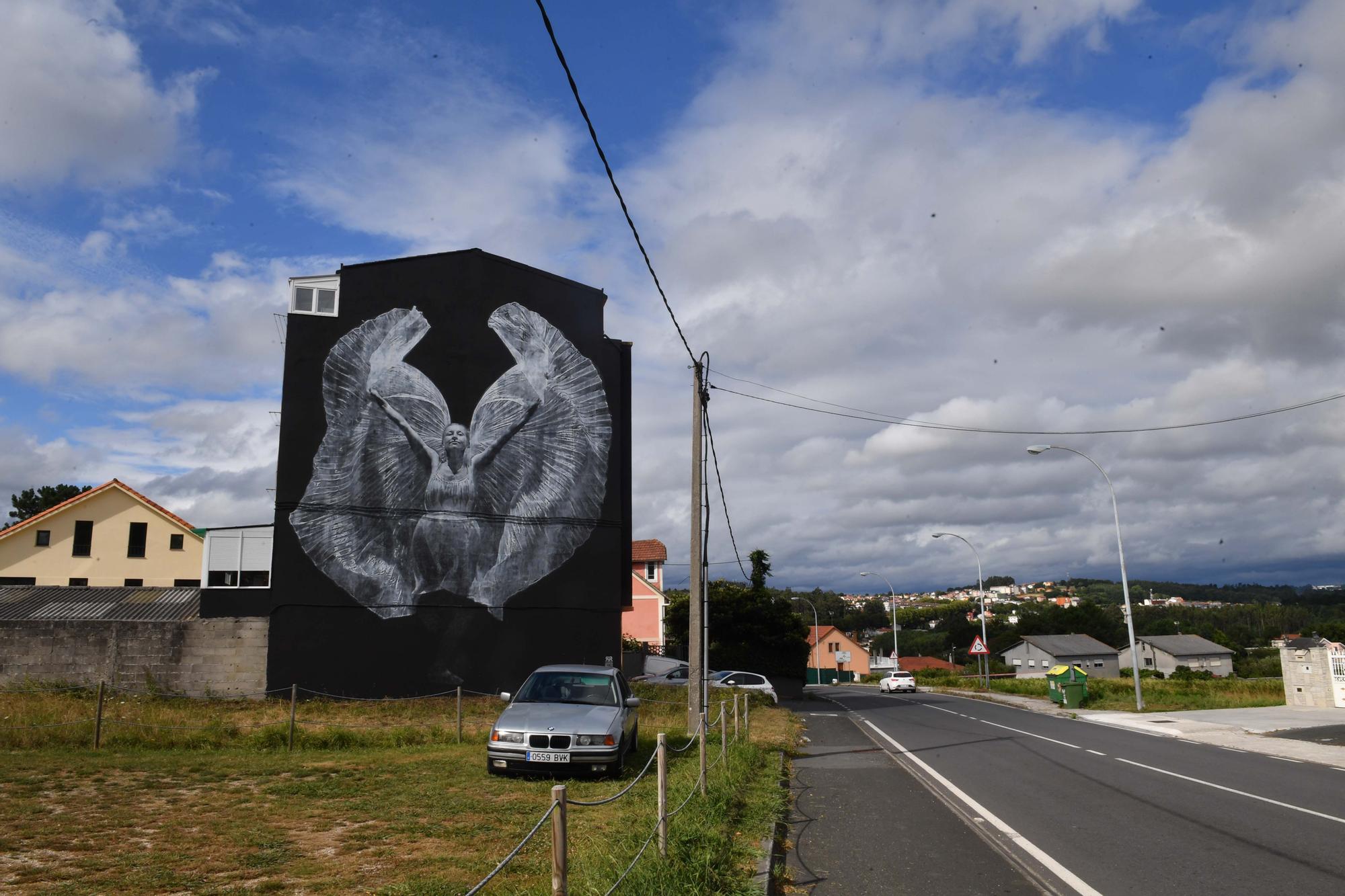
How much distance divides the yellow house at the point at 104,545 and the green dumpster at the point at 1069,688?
133ft

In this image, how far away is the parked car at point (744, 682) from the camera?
34.3m

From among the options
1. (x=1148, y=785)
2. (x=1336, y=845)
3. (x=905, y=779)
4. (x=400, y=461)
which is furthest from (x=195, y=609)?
(x=1336, y=845)

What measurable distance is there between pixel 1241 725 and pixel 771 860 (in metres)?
20.9

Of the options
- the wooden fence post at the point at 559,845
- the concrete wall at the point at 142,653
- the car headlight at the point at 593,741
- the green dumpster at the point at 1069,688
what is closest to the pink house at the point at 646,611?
the green dumpster at the point at 1069,688

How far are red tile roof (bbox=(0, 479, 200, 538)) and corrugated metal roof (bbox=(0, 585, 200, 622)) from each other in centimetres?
1579

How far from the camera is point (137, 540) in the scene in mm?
45250

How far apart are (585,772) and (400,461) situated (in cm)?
1604

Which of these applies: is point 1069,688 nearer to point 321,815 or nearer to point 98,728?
point 321,815

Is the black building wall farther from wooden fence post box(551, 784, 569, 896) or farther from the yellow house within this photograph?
the yellow house

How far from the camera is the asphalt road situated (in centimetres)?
741

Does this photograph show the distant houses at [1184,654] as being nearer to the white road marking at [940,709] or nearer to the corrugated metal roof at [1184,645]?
the corrugated metal roof at [1184,645]

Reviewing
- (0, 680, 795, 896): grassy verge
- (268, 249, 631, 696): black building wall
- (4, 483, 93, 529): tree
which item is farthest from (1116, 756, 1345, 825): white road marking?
(4, 483, 93, 529): tree

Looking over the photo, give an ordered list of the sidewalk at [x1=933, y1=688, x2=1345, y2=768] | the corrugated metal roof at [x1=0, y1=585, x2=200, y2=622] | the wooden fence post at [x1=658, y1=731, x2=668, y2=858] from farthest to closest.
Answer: the corrugated metal roof at [x1=0, y1=585, x2=200, y2=622], the sidewalk at [x1=933, y1=688, x2=1345, y2=768], the wooden fence post at [x1=658, y1=731, x2=668, y2=858]

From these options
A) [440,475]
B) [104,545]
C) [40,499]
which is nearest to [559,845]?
[440,475]
